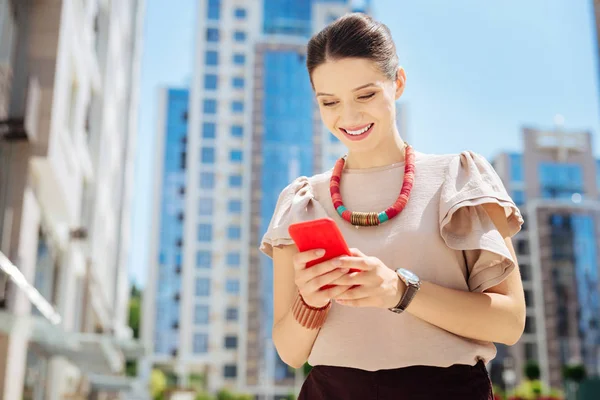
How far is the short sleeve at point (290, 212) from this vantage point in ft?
5.17

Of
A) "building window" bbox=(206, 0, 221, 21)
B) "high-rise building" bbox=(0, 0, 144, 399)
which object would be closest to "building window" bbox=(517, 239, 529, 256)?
"building window" bbox=(206, 0, 221, 21)

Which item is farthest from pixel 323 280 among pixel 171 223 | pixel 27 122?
pixel 171 223

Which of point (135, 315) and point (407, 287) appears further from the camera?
point (135, 315)

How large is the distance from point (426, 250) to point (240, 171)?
5133 centimetres

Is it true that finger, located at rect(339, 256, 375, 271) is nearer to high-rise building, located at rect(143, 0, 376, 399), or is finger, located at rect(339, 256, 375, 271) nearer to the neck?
the neck

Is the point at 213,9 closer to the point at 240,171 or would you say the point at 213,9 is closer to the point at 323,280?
the point at 240,171

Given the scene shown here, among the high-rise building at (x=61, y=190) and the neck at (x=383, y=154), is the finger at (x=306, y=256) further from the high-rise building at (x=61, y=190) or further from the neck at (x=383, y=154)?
the high-rise building at (x=61, y=190)

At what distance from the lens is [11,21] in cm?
890

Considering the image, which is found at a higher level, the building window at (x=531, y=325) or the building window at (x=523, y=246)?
the building window at (x=523, y=246)

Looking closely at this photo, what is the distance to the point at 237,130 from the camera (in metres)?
53.2

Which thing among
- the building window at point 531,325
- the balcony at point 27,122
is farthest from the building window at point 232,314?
the balcony at point 27,122

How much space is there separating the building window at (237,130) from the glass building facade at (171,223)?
8.28m

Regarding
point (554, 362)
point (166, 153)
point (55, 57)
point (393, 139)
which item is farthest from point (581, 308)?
point (393, 139)

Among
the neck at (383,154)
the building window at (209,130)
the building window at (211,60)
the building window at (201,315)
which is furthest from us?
the building window at (211,60)
